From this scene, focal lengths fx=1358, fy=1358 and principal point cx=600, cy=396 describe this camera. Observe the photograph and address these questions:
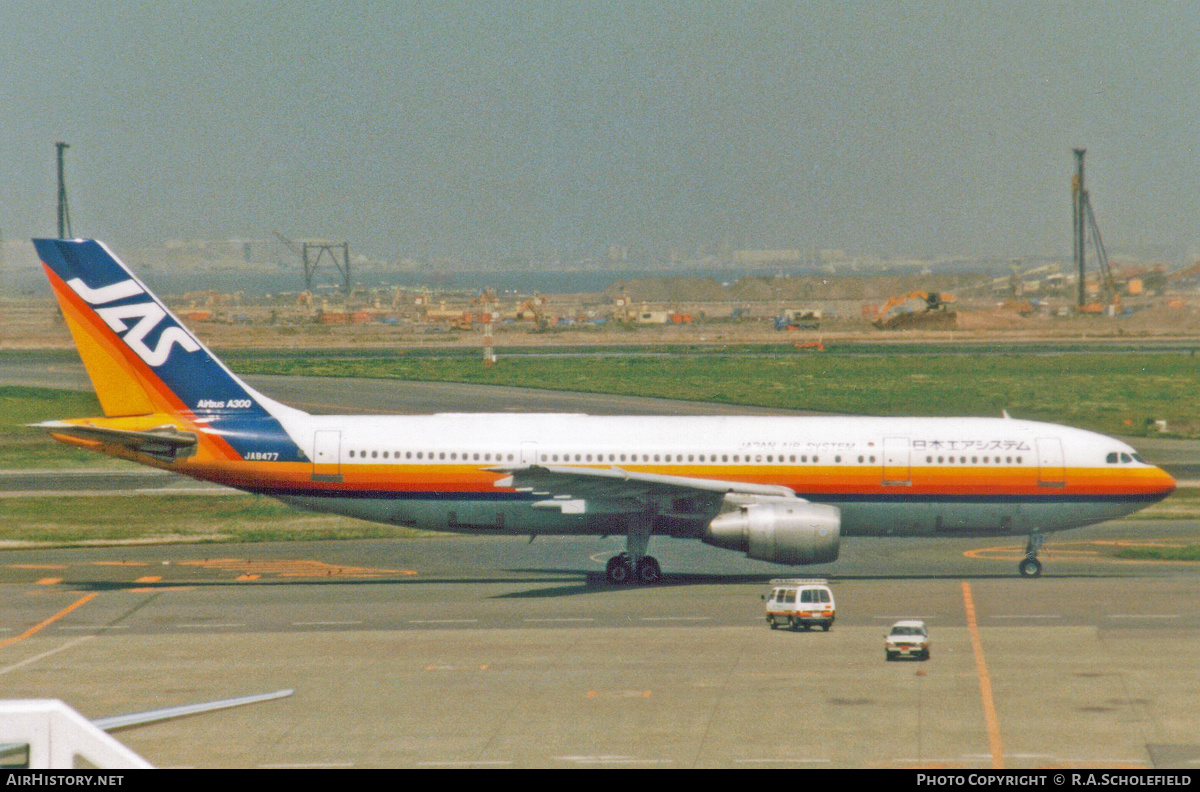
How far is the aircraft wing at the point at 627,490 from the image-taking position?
123 feet

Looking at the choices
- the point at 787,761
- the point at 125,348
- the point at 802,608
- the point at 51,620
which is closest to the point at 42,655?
the point at 51,620

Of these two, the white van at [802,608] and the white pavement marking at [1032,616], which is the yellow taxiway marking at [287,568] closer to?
the white van at [802,608]

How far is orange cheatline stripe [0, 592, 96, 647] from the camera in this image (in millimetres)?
31984

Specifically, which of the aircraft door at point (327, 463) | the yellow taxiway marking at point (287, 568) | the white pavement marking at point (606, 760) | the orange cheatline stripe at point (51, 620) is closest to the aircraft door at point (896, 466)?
the yellow taxiway marking at point (287, 568)

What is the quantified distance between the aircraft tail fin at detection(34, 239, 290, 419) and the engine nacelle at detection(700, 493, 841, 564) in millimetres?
14054

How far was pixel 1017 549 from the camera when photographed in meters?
44.5

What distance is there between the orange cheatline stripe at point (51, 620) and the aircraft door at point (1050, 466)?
88.4 feet

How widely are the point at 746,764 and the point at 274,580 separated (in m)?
21.6

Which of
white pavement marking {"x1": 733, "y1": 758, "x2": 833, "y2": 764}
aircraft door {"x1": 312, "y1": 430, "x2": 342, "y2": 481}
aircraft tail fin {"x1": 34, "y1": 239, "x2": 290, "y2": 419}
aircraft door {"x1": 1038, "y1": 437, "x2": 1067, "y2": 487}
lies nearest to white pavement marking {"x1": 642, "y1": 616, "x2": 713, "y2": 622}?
aircraft door {"x1": 312, "y1": 430, "x2": 342, "y2": 481}

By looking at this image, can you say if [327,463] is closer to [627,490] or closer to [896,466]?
[627,490]

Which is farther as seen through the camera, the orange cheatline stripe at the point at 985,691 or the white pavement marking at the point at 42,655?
the white pavement marking at the point at 42,655

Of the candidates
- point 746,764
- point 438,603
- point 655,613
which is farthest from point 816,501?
point 746,764

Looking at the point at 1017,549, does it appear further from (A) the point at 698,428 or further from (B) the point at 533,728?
(B) the point at 533,728

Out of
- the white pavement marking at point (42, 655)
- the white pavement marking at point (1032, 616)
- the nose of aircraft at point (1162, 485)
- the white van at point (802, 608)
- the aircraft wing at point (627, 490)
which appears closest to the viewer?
the white pavement marking at point (42, 655)
